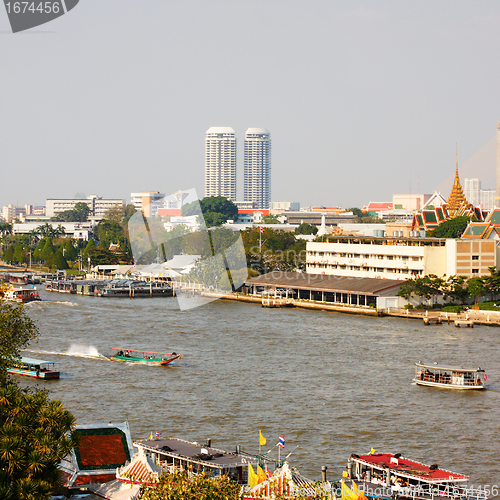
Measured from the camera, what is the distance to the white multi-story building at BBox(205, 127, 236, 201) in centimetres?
18575

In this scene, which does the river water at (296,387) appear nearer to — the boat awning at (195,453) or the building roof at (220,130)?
the boat awning at (195,453)

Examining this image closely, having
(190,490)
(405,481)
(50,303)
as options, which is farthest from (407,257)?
(190,490)

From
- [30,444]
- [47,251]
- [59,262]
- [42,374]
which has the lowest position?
[59,262]

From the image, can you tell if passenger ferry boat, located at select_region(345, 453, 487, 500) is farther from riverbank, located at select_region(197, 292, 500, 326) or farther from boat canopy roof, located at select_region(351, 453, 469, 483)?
riverbank, located at select_region(197, 292, 500, 326)

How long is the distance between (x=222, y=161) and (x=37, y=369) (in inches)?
6505

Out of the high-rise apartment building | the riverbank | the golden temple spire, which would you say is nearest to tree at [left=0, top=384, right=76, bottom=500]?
A: the riverbank

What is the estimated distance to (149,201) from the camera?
451 ft

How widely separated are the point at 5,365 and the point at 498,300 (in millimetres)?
32349

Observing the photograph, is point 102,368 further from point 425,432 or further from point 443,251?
point 443,251

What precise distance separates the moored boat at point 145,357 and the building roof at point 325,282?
16985 millimetres

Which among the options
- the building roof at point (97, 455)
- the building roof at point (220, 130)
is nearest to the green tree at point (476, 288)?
the building roof at point (97, 455)

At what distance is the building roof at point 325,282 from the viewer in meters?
41.0

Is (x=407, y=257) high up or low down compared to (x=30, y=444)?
up

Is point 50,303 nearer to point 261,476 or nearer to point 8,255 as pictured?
point 261,476
